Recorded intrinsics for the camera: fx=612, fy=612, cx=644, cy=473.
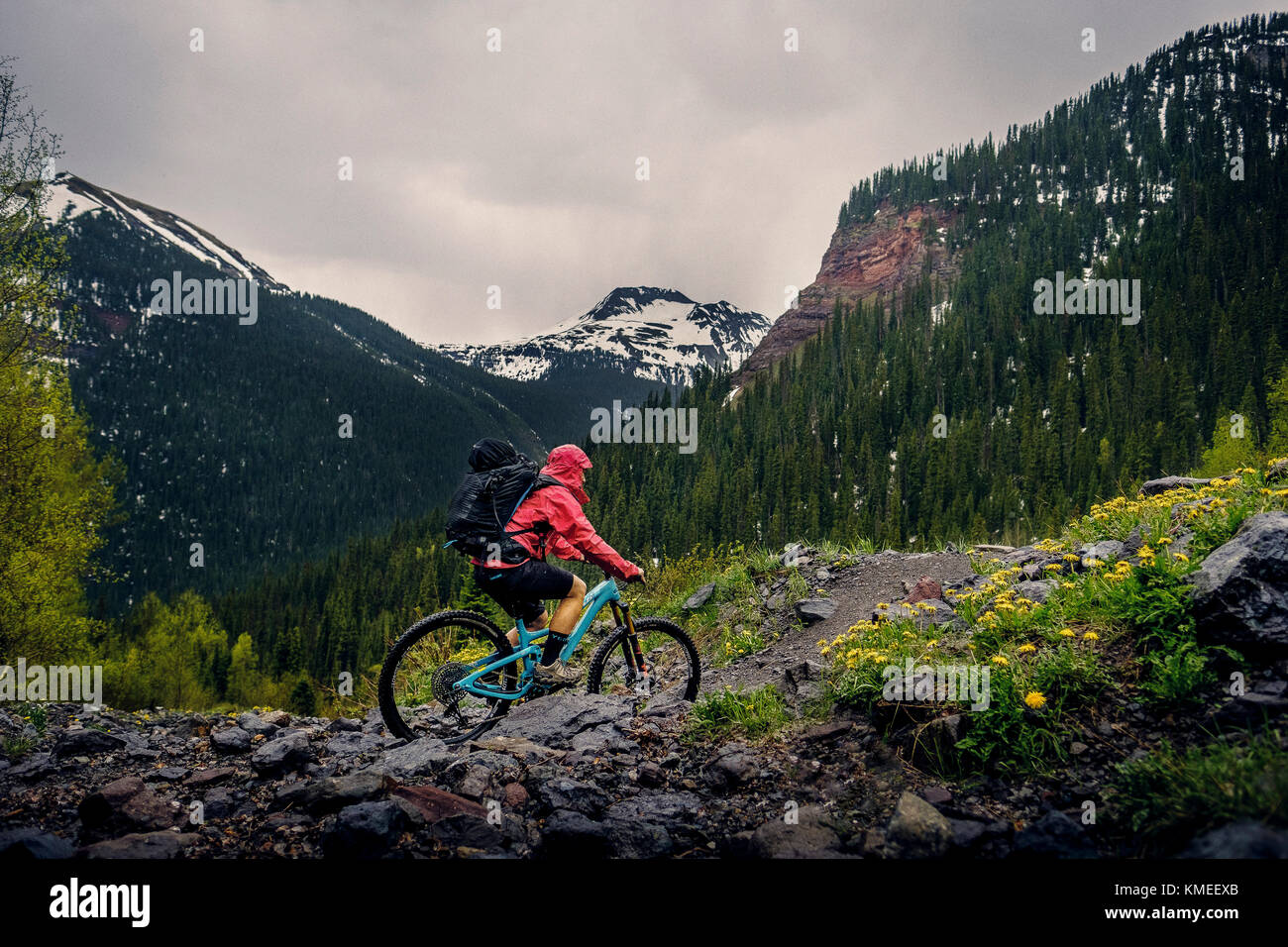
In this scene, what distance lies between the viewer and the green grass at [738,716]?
5.46 metres

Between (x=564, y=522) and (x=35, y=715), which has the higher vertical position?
(x=564, y=522)

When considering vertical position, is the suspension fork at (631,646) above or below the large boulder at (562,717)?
above

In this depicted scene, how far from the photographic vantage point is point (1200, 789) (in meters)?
2.97

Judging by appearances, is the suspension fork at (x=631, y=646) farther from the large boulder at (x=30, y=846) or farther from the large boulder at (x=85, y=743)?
the large boulder at (x=85, y=743)

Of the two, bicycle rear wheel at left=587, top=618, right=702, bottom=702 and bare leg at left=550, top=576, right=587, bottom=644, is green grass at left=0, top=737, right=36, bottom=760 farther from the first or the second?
bicycle rear wheel at left=587, top=618, right=702, bottom=702

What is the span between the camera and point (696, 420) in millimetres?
122062

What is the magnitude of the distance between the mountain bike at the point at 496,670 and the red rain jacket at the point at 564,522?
0.99ft

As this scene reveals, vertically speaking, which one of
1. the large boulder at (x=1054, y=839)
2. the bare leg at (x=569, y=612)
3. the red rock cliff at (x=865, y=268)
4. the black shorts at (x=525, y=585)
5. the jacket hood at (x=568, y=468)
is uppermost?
the red rock cliff at (x=865, y=268)

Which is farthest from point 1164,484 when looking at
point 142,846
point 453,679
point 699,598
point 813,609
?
point 142,846

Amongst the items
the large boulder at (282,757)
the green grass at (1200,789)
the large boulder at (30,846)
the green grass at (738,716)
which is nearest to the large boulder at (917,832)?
the green grass at (1200,789)

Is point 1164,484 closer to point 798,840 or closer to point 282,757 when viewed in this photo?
point 798,840

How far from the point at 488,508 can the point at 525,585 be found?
2.75ft
